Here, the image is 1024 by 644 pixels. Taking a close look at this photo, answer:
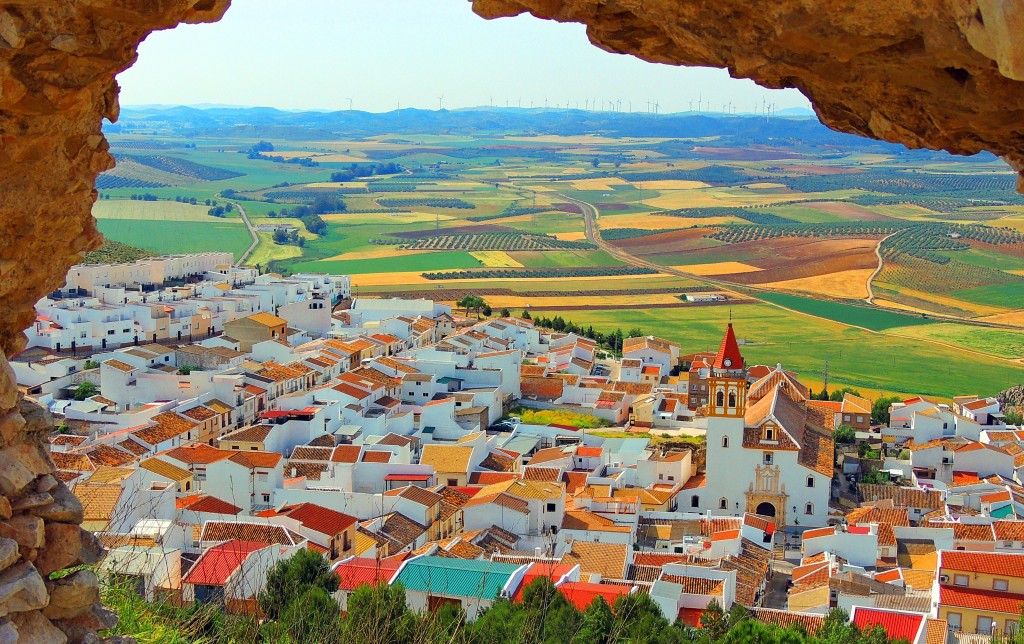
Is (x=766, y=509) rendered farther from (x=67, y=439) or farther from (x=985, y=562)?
(x=67, y=439)

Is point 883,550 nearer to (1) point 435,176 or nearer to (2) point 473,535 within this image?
(2) point 473,535

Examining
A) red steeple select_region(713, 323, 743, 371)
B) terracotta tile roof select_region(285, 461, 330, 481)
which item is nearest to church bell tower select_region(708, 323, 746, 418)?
red steeple select_region(713, 323, 743, 371)

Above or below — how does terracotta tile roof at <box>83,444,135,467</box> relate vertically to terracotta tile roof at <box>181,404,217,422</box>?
above

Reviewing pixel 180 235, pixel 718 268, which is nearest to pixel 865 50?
pixel 718 268

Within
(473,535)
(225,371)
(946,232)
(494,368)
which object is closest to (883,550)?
(473,535)

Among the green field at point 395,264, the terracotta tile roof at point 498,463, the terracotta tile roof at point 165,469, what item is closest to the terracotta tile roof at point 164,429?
the terracotta tile roof at point 165,469

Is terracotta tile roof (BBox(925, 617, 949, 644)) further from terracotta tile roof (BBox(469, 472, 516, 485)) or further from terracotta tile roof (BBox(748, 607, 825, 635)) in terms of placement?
terracotta tile roof (BBox(469, 472, 516, 485))
